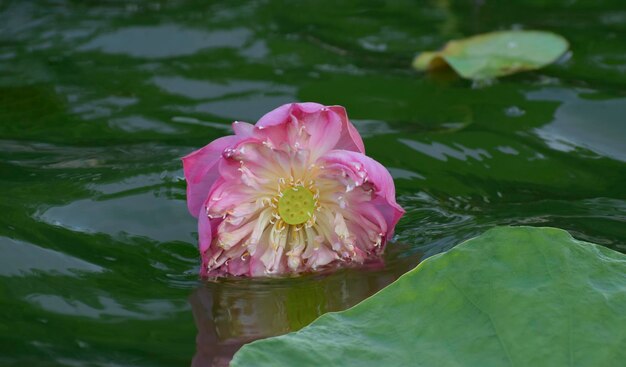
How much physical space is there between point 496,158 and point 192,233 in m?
0.66

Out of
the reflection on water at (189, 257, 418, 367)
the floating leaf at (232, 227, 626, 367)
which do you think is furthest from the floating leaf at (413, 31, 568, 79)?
the floating leaf at (232, 227, 626, 367)

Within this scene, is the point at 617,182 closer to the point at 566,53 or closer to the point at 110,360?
the point at 566,53

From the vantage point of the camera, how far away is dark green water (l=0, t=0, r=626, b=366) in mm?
1515

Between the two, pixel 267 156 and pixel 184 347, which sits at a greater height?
pixel 267 156

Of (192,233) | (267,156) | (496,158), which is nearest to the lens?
(267,156)

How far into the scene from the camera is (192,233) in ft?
5.81

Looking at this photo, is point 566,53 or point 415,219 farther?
point 566,53

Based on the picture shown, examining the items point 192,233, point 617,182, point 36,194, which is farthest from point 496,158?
point 36,194

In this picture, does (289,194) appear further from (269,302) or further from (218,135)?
(218,135)

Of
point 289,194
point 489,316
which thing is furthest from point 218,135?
point 489,316

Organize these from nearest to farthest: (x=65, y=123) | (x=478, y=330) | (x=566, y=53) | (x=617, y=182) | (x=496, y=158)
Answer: (x=478, y=330), (x=617, y=182), (x=496, y=158), (x=65, y=123), (x=566, y=53)

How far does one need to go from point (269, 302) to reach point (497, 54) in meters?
1.38

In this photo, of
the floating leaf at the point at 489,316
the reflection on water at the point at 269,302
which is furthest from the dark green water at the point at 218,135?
the floating leaf at the point at 489,316

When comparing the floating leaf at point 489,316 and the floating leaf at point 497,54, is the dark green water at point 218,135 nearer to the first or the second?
the floating leaf at point 497,54
